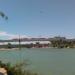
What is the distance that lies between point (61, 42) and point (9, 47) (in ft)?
95.0

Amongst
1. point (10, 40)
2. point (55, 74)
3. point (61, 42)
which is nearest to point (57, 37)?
point (61, 42)

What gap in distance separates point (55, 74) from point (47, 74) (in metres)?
1.15

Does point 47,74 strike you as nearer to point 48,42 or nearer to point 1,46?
point 1,46

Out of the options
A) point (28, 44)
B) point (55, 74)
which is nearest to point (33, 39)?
point (28, 44)

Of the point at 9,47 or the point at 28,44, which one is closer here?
the point at 9,47

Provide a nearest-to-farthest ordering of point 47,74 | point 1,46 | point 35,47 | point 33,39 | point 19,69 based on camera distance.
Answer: point 19,69
point 47,74
point 1,46
point 33,39
point 35,47

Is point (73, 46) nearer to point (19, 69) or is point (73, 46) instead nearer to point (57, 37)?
point (57, 37)

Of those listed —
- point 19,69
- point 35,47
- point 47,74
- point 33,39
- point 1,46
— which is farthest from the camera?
point 35,47

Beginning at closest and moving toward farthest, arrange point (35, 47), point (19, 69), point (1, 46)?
point (19, 69)
point (1, 46)
point (35, 47)

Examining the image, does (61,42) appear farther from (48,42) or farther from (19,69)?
(19,69)

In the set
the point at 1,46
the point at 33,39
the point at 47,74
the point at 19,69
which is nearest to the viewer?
the point at 19,69

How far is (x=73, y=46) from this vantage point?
147m

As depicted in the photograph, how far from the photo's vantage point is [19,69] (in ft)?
64.2

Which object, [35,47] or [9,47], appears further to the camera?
[35,47]
